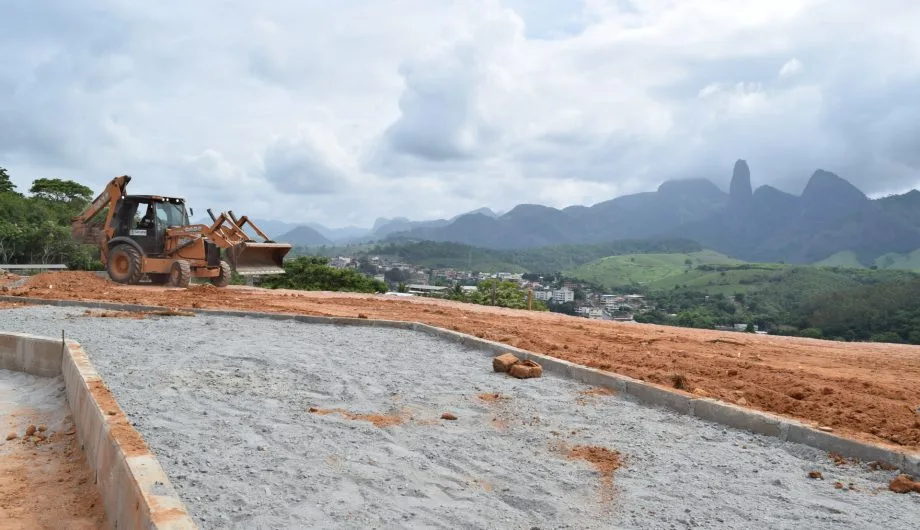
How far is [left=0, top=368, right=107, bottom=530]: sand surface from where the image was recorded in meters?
3.61

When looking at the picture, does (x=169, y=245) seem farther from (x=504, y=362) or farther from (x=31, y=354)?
(x=504, y=362)

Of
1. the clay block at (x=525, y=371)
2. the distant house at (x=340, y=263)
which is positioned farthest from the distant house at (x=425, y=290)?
the clay block at (x=525, y=371)

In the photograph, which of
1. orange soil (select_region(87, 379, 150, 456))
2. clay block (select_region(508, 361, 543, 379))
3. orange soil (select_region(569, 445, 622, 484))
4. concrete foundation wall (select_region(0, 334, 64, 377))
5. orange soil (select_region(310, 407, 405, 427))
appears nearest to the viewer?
orange soil (select_region(87, 379, 150, 456))

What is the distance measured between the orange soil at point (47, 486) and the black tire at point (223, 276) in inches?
516

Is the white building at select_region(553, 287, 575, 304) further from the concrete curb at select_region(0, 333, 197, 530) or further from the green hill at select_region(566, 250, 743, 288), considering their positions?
the concrete curb at select_region(0, 333, 197, 530)

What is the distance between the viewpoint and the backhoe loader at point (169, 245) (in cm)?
1731

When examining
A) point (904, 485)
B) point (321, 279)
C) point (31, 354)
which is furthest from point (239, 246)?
point (904, 485)

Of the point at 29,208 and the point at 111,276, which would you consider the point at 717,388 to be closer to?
the point at 111,276

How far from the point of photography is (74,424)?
209 inches

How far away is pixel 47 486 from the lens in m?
4.07

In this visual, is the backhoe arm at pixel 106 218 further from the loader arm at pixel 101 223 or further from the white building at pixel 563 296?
the white building at pixel 563 296

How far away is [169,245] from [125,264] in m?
1.25

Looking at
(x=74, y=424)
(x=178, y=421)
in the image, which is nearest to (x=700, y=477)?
(x=178, y=421)

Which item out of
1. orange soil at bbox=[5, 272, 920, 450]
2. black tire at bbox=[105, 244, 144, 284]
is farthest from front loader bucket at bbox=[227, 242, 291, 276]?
black tire at bbox=[105, 244, 144, 284]
